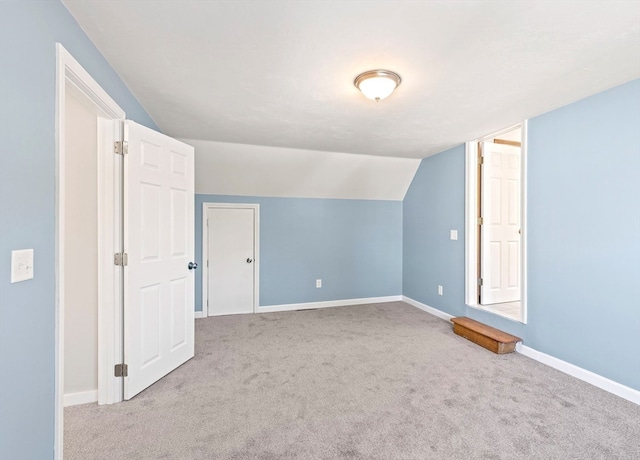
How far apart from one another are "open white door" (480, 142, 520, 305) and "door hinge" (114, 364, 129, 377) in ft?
12.4

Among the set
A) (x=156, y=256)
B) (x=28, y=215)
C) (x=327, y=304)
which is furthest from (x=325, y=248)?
(x=28, y=215)

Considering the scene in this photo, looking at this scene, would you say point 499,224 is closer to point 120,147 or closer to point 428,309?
point 428,309

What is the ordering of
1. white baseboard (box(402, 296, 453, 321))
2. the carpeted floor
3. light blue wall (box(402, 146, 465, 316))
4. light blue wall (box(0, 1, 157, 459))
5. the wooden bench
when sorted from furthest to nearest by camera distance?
white baseboard (box(402, 296, 453, 321)) → light blue wall (box(402, 146, 465, 316)) → the wooden bench → the carpeted floor → light blue wall (box(0, 1, 157, 459))

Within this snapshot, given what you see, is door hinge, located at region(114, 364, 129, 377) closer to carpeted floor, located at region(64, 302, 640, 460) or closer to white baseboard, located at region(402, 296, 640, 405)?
carpeted floor, located at region(64, 302, 640, 460)

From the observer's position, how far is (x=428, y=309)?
439cm

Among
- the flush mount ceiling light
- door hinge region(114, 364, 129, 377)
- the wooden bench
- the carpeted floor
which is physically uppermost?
the flush mount ceiling light

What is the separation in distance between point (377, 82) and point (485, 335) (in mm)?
2709

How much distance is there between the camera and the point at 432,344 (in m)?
3.20

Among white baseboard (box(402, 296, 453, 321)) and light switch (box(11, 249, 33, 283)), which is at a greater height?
light switch (box(11, 249, 33, 283))

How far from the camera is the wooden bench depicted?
2.91 metres

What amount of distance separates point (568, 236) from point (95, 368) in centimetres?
396

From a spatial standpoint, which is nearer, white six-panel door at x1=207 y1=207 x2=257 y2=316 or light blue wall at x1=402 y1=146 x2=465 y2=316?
light blue wall at x1=402 y1=146 x2=465 y2=316

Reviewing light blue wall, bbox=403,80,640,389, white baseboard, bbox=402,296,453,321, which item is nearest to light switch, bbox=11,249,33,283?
light blue wall, bbox=403,80,640,389

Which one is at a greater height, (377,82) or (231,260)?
(377,82)
